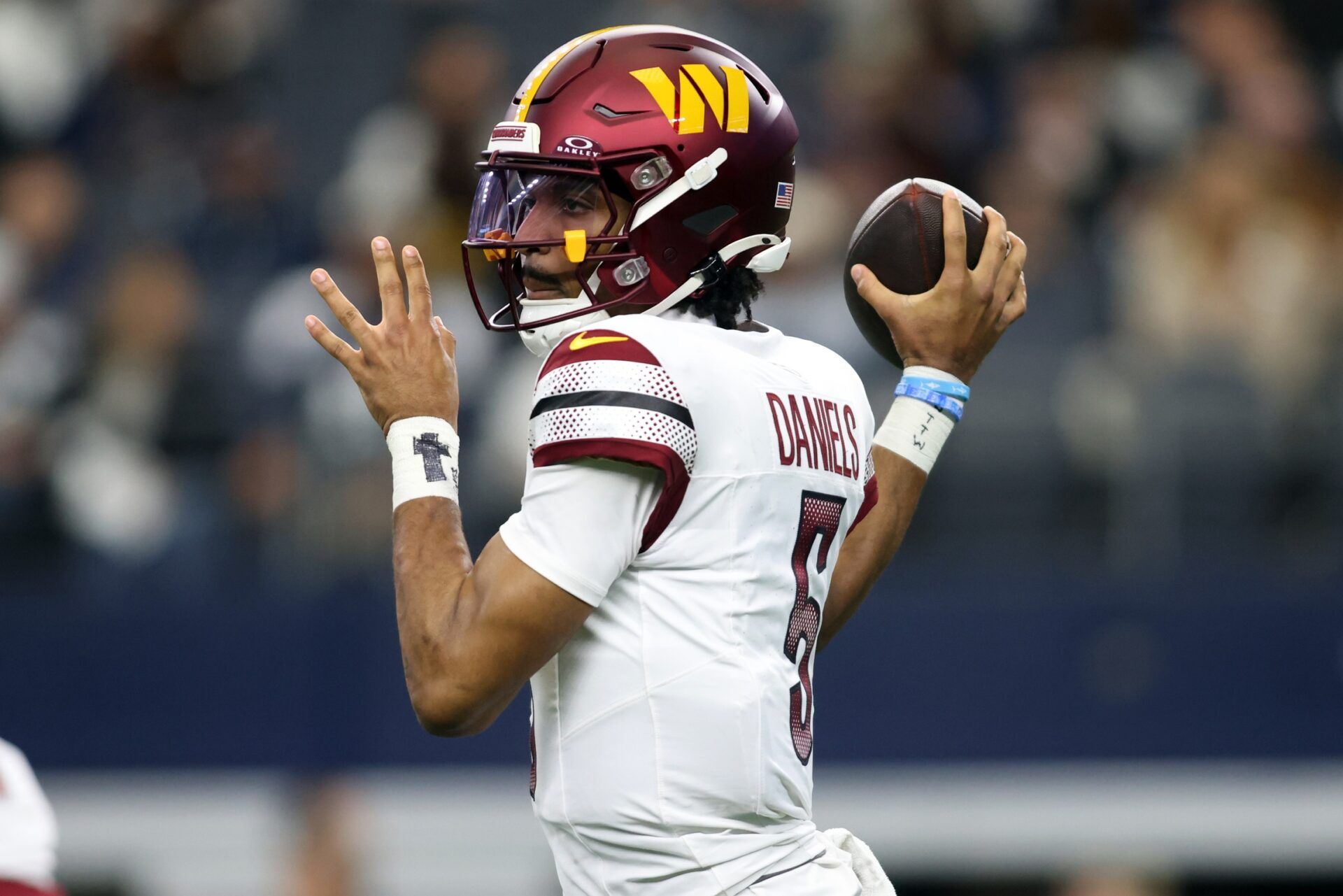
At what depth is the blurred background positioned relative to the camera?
22.7 feet

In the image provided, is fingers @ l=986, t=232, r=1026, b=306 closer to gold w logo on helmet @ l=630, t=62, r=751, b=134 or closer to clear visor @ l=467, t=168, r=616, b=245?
gold w logo on helmet @ l=630, t=62, r=751, b=134

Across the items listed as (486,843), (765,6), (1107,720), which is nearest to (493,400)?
(486,843)

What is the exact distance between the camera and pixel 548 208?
3.15m

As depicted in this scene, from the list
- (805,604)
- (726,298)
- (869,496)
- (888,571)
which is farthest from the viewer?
(888,571)

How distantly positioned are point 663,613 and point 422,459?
48 cm

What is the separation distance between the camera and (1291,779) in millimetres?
7035

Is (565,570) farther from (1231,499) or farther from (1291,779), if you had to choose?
(1291,779)

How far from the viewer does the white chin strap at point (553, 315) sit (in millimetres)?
3137

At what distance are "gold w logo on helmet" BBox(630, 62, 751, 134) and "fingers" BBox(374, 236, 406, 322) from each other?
1.74 ft

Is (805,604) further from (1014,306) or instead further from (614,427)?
(1014,306)

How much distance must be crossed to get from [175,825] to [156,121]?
3877 mm

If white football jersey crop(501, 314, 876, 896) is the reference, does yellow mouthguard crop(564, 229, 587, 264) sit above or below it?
above

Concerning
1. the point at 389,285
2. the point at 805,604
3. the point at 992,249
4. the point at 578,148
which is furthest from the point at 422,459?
the point at 992,249

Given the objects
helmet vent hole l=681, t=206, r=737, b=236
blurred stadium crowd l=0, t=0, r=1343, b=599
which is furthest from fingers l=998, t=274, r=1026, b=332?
blurred stadium crowd l=0, t=0, r=1343, b=599
